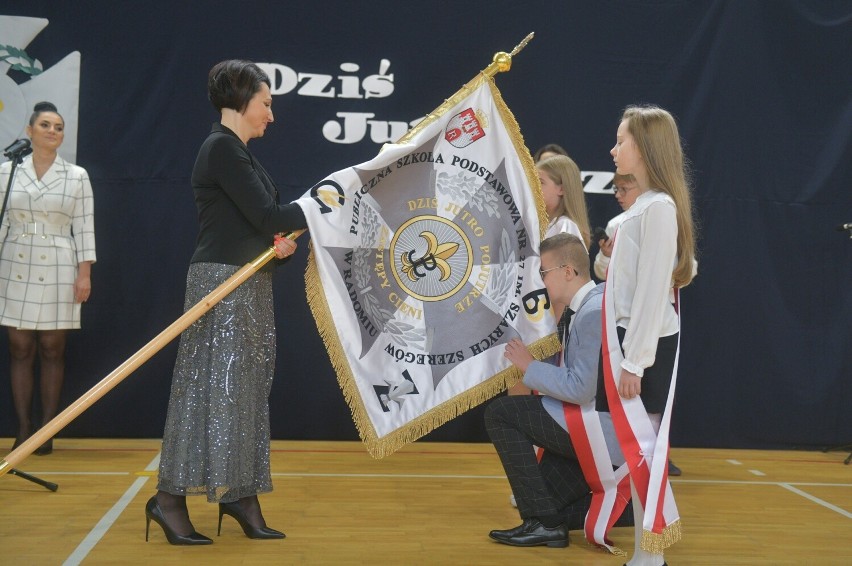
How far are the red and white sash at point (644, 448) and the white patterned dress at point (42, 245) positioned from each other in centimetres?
300

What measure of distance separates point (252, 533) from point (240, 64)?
1632 mm

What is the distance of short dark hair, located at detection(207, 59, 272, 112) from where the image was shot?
3141 millimetres

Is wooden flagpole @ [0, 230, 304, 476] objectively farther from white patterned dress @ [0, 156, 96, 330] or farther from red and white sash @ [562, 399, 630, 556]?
white patterned dress @ [0, 156, 96, 330]

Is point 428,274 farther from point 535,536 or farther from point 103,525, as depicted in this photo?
point 103,525

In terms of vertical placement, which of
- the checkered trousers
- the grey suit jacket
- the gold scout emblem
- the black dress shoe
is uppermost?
the gold scout emblem

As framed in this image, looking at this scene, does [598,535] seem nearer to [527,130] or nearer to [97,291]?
[527,130]

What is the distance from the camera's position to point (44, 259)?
4.71 m

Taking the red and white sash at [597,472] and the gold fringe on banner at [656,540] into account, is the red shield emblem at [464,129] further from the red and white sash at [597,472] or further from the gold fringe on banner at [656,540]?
the gold fringe on banner at [656,540]

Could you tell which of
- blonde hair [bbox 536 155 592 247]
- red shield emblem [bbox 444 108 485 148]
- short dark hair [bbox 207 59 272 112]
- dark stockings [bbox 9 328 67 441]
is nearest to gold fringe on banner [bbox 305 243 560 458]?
short dark hair [bbox 207 59 272 112]

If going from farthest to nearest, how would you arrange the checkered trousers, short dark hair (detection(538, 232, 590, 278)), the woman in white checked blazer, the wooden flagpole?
the woman in white checked blazer, short dark hair (detection(538, 232, 590, 278)), the checkered trousers, the wooden flagpole

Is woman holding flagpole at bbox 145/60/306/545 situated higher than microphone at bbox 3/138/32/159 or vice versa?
microphone at bbox 3/138/32/159

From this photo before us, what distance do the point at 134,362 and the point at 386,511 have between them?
1.29m

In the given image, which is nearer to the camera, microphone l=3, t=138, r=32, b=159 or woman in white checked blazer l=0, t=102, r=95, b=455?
microphone l=3, t=138, r=32, b=159

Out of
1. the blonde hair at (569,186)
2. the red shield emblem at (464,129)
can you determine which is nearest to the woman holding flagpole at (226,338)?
the red shield emblem at (464,129)
